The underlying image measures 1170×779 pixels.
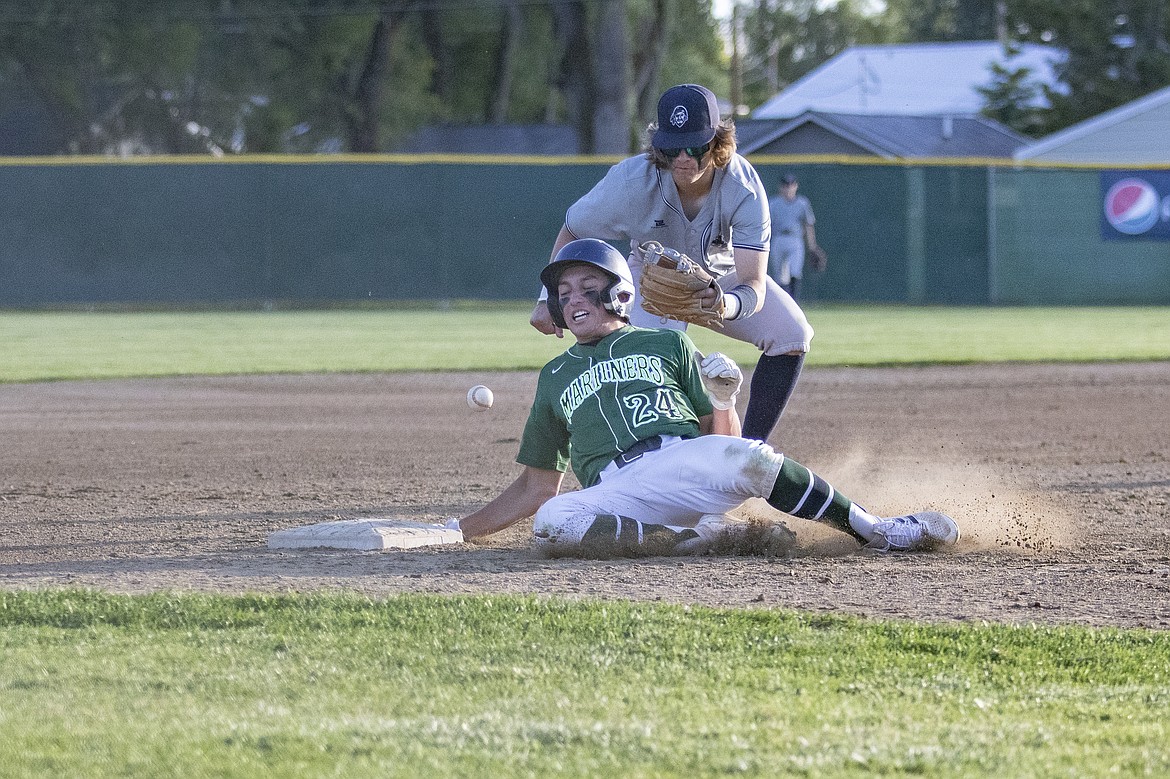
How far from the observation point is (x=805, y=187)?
22719 mm

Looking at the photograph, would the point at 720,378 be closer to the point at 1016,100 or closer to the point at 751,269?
the point at 751,269

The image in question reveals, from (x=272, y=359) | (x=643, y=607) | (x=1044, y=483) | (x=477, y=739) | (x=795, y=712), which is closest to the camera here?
(x=477, y=739)

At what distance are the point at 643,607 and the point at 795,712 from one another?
36.5 inches

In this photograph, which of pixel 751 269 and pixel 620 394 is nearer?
pixel 620 394

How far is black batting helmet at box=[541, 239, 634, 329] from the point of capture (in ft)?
15.4

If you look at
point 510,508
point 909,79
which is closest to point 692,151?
point 510,508

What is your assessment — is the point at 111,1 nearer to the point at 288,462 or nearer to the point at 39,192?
the point at 39,192

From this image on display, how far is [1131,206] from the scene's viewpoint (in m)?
23.5

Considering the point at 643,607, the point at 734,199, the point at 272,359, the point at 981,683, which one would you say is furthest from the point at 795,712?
the point at 272,359

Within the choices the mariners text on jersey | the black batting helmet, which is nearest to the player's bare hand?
the black batting helmet

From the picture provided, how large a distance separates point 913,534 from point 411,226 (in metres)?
17.8

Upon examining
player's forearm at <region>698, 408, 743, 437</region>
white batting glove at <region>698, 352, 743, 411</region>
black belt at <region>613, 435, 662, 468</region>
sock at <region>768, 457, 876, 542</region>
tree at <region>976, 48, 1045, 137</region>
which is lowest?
sock at <region>768, 457, 876, 542</region>

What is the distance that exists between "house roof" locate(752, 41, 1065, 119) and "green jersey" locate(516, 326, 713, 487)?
126 ft

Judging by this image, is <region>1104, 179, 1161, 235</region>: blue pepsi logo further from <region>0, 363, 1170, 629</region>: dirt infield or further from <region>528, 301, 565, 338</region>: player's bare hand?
<region>528, 301, 565, 338</region>: player's bare hand
